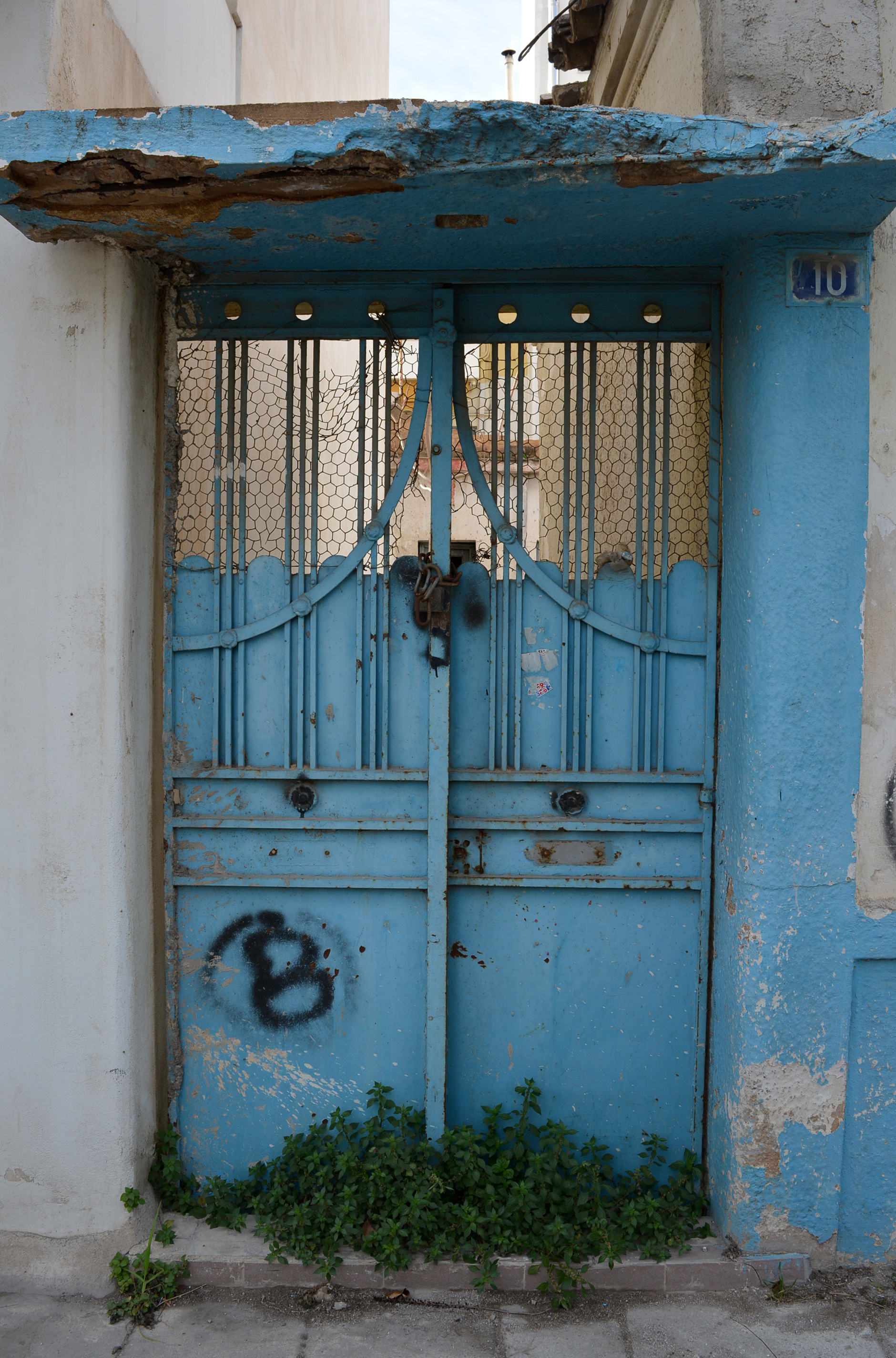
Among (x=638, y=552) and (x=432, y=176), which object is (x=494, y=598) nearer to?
(x=638, y=552)

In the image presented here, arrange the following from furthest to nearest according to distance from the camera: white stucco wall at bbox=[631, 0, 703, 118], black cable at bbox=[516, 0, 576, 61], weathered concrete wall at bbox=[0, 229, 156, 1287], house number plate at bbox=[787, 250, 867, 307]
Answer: black cable at bbox=[516, 0, 576, 61] → white stucco wall at bbox=[631, 0, 703, 118] → weathered concrete wall at bbox=[0, 229, 156, 1287] → house number plate at bbox=[787, 250, 867, 307]

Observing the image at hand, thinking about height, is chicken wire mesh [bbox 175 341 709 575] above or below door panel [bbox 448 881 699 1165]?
above

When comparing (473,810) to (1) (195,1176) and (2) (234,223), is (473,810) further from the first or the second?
(2) (234,223)

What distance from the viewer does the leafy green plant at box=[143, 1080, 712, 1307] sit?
2.45m

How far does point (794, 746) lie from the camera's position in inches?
95.7

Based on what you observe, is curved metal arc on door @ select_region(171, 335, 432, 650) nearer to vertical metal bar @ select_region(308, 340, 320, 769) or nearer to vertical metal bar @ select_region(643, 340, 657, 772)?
vertical metal bar @ select_region(308, 340, 320, 769)

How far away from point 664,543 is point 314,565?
1.10 meters

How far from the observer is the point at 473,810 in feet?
8.93

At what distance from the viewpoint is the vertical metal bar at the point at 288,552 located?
271cm

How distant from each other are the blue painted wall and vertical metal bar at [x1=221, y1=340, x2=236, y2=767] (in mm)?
1540

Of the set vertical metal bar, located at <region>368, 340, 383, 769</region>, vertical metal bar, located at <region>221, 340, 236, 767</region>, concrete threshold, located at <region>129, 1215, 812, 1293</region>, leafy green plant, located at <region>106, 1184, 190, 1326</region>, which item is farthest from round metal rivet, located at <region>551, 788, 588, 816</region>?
leafy green plant, located at <region>106, 1184, 190, 1326</region>

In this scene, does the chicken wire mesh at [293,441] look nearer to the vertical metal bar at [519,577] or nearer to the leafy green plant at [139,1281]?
the vertical metal bar at [519,577]

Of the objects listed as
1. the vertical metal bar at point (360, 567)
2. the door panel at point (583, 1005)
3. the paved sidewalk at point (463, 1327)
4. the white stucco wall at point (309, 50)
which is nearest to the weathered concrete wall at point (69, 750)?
the paved sidewalk at point (463, 1327)

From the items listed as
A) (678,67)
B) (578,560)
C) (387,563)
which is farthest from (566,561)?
(678,67)
